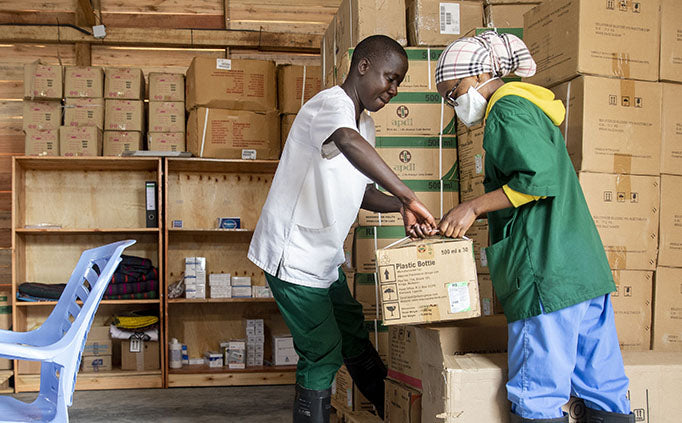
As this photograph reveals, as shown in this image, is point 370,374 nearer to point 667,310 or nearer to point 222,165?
point 667,310

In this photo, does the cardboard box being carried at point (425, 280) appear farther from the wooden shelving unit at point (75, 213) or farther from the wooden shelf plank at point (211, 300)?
the wooden shelving unit at point (75, 213)

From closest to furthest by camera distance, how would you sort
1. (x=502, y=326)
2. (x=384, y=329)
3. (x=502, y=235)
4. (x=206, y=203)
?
(x=502, y=235)
(x=502, y=326)
(x=384, y=329)
(x=206, y=203)

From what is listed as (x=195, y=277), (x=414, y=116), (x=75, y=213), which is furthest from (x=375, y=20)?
(x=75, y=213)

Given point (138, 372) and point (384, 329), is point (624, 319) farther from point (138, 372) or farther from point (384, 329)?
point (138, 372)

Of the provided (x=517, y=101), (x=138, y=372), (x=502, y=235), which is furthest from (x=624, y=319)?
(x=138, y=372)

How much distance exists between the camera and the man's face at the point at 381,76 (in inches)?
86.5

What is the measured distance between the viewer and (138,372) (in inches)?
175

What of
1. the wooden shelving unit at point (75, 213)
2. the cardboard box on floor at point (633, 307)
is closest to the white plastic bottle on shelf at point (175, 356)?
the wooden shelving unit at point (75, 213)

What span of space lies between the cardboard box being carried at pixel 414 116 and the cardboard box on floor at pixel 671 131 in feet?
3.27

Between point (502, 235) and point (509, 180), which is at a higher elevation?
point (509, 180)

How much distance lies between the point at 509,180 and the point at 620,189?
2.12ft

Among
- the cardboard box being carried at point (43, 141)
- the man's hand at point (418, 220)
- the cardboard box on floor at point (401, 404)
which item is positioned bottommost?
the cardboard box on floor at point (401, 404)

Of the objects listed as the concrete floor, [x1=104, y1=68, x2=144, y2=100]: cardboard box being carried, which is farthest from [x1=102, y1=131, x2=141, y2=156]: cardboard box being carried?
the concrete floor

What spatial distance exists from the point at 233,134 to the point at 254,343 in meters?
1.52
